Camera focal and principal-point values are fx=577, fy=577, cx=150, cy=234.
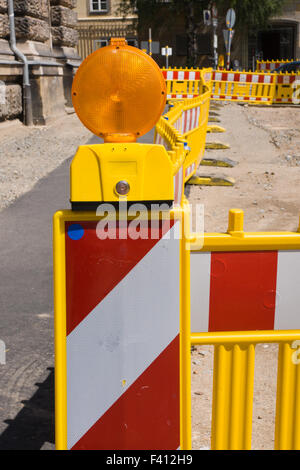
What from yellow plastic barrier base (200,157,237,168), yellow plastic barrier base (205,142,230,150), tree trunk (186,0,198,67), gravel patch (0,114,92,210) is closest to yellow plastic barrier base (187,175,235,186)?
yellow plastic barrier base (200,157,237,168)

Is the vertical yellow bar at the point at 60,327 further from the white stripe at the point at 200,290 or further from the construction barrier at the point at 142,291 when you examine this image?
the white stripe at the point at 200,290

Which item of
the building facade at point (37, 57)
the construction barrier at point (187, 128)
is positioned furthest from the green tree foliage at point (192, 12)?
the construction barrier at point (187, 128)

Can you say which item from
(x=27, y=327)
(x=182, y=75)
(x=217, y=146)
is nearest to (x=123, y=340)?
(x=27, y=327)

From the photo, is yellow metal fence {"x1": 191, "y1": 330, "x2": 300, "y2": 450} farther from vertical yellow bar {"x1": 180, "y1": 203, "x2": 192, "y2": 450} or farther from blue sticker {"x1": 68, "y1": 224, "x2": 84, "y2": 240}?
blue sticker {"x1": 68, "y1": 224, "x2": 84, "y2": 240}

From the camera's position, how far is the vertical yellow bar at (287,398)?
1.98 m

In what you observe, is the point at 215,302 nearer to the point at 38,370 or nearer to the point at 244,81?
the point at 38,370

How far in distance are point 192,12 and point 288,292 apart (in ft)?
116

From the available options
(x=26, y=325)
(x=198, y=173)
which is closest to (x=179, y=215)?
(x=26, y=325)

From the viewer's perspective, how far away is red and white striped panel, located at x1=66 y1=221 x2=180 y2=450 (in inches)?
67.3

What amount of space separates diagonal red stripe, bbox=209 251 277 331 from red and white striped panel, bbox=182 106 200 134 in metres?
5.85

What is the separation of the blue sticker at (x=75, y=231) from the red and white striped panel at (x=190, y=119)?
602cm

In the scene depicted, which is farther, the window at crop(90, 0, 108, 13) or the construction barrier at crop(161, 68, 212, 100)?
the window at crop(90, 0, 108, 13)
